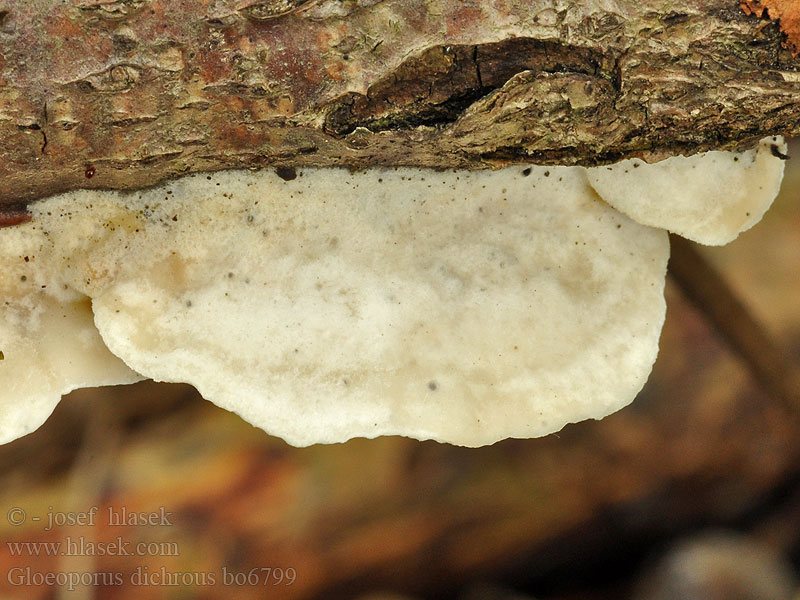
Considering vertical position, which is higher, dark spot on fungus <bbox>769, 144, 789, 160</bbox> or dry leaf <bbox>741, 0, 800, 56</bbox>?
dry leaf <bbox>741, 0, 800, 56</bbox>

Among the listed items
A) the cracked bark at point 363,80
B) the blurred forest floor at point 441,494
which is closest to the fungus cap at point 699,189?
the cracked bark at point 363,80

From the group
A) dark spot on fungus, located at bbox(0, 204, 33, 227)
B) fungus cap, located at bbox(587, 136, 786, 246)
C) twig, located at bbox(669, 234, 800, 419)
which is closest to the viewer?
dark spot on fungus, located at bbox(0, 204, 33, 227)

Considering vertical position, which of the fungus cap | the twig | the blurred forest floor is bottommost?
the blurred forest floor

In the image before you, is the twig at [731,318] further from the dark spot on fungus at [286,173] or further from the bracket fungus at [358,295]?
the dark spot on fungus at [286,173]

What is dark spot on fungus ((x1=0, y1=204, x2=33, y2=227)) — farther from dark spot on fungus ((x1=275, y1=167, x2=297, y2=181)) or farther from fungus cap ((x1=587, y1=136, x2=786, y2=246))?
fungus cap ((x1=587, y1=136, x2=786, y2=246))

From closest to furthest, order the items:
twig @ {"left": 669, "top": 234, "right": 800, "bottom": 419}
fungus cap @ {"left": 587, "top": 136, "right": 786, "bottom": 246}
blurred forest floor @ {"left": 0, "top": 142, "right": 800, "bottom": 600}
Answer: fungus cap @ {"left": 587, "top": 136, "right": 786, "bottom": 246} → blurred forest floor @ {"left": 0, "top": 142, "right": 800, "bottom": 600} → twig @ {"left": 669, "top": 234, "right": 800, "bottom": 419}

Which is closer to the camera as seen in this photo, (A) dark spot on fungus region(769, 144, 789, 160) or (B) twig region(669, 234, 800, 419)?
(A) dark spot on fungus region(769, 144, 789, 160)

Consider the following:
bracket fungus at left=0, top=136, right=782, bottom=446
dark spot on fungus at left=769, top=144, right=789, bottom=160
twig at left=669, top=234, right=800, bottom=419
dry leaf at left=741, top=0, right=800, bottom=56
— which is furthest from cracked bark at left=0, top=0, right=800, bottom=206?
twig at left=669, top=234, right=800, bottom=419
